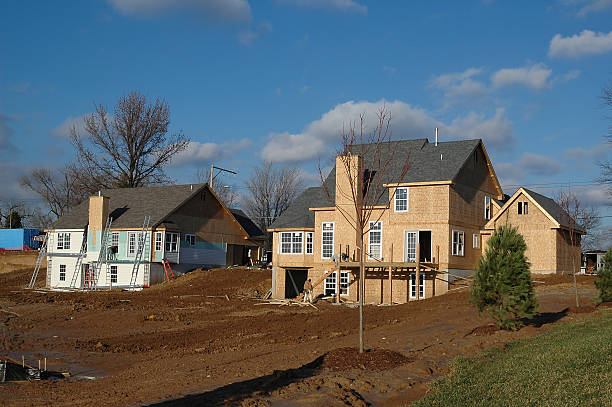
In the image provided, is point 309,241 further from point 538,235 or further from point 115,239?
point 115,239

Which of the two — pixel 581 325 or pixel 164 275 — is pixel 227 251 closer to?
pixel 164 275

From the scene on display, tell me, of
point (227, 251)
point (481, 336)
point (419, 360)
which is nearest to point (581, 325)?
point (481, 336)

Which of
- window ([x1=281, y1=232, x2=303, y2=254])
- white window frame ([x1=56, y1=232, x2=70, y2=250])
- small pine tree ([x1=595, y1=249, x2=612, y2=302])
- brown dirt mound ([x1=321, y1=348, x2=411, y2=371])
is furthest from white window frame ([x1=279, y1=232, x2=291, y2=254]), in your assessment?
brown dirt mound ([x1=321, y1=348, x2=411, y2=371])

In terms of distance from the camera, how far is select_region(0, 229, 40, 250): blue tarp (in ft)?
241

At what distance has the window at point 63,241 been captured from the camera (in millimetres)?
50812

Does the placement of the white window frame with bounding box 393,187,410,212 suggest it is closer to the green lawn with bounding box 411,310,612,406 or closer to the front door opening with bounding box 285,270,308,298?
the front door opening with bounding box 285,270,308,298

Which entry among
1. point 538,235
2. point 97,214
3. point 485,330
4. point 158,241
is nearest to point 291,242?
point 158,241

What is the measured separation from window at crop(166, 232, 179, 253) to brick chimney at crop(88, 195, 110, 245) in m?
5.81

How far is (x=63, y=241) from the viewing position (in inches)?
2012

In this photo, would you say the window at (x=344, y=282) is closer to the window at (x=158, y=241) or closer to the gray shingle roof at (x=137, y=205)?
the window at (x=158, y=241)

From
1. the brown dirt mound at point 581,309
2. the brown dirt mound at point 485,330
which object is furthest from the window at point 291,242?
the brown dirt mound at point 485,330

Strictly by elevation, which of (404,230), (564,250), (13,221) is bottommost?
(564,250)

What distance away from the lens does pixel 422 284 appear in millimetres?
34719

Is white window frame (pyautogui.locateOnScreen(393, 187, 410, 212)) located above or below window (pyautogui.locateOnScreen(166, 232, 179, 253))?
above
